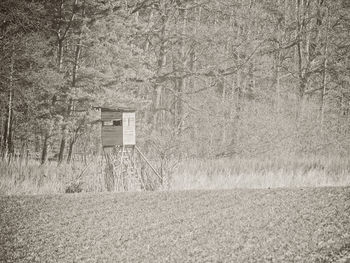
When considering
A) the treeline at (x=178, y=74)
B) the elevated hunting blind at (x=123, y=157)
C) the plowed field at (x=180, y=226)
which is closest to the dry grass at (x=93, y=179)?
the elevated hunting blind at (x=123, y=157)

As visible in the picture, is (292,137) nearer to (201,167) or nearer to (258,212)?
(201,167)

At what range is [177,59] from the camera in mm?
18844

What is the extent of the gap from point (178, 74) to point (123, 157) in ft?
29.1

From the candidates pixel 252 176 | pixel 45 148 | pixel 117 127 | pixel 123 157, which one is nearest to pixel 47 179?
pixel 123 157

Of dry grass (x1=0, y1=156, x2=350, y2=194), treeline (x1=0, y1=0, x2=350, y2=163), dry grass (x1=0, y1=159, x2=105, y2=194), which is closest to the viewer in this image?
dry grass (x1=0, y1=159, x2=105, y2=194)

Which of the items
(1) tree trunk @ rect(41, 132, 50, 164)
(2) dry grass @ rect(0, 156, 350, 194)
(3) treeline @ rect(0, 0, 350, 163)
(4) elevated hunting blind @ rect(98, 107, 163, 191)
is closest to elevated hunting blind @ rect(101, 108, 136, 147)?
(4) elevated hunting blind @ rect(98, 107, 163, 191)

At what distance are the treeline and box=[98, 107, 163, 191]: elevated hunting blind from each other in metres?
2.72

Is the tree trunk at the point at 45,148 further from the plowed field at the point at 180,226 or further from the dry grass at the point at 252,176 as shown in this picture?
the dry grass at the point at 252,176

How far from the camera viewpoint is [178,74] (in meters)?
18.6

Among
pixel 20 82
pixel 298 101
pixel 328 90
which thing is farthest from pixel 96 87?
pixel 328 90

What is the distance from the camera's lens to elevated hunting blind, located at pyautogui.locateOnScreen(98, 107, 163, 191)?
10.4 meters

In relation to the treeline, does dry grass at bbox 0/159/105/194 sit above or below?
below

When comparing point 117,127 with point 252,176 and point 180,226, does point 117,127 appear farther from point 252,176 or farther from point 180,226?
point 180,226

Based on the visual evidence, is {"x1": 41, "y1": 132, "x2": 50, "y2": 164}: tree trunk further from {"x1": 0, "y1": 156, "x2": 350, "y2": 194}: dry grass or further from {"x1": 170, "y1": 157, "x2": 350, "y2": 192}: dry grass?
{"x1": 170, "y1": 157, "x2": 350, "y2": 192}: dry grass
